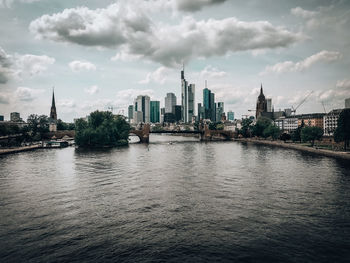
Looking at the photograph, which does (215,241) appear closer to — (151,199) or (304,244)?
(304,244)

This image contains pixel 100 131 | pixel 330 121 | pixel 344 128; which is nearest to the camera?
pixel 344 128

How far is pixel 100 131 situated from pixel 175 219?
94.6m

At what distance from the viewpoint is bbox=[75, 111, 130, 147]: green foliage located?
11606 centimetres

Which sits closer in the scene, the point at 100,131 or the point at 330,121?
the point at 100,131

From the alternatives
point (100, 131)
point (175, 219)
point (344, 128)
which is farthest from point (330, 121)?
point (175, 219)

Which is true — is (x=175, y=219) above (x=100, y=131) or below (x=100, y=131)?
below

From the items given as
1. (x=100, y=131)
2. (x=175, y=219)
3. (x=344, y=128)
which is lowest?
(x=175, y=219)

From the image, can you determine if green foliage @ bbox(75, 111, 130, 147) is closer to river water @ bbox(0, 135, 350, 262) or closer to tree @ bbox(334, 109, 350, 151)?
river water @ bbox(0, 135, 350, 262)

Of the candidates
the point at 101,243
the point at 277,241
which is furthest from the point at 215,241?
the point at 101,243

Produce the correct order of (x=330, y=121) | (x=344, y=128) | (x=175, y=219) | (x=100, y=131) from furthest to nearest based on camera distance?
(x=330, y=121) → (x=100, y=131) → (x=344, y=128) → (x=175, y=219)

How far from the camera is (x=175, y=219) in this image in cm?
2734

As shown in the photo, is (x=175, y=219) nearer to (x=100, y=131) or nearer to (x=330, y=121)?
(x=100, y=131)

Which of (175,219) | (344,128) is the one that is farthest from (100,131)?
(175,219)

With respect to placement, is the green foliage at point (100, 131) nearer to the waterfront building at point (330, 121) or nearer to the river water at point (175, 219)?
the river water at point (175, 219)
